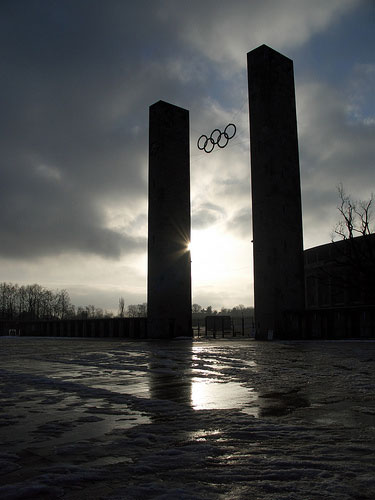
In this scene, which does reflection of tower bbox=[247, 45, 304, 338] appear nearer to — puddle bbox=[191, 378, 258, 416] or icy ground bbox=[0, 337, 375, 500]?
icy ground bbox=[0, 337, 375, 500]

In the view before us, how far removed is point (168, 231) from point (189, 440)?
38.6 metres

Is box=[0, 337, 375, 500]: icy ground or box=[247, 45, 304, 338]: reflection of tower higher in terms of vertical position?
box=[247, 45, 304, 338]: reflection of tower

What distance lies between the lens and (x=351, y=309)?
3109cm

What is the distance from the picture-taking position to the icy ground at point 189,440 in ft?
9.83

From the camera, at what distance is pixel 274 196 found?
34938 mm

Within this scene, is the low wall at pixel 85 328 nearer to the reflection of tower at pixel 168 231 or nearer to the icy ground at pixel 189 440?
the reflection of tower at pixel 168 231

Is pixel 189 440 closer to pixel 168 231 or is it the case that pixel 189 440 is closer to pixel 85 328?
pixel 168 231

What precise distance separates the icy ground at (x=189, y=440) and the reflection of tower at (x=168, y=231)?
34186 millimetres

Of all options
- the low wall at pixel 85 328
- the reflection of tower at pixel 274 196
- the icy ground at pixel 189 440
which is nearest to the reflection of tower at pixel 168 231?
the low wall at pixel 85 328

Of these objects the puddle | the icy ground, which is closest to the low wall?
the puddle

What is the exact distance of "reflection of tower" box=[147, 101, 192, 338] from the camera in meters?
42.3

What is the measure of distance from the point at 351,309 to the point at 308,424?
28.4 metres

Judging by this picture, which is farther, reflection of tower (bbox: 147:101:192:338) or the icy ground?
reflection of tower (bbox: 147:101:192:338)

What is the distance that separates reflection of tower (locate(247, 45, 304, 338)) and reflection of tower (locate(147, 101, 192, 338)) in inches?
377
